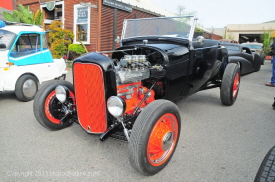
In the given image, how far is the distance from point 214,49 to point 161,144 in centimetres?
262

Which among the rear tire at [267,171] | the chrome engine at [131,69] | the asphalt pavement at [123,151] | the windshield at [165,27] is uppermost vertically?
the windshield at [165,27]

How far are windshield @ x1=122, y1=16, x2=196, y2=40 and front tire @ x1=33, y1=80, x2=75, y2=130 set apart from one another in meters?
1.67

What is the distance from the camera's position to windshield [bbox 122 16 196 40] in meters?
3.40

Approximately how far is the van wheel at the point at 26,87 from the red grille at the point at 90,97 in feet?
8.38

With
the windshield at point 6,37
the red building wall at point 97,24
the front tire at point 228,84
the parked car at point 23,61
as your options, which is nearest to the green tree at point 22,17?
the red building wall at point 97,24

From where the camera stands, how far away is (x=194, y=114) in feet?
13.3

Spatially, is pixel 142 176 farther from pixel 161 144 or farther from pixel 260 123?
pixel 260 123

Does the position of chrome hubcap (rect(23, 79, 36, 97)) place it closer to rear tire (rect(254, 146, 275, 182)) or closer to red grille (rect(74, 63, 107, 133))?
red grille (rect(74, 63, 107, 133))

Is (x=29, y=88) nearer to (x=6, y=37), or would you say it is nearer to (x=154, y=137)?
(x=6, y=37)

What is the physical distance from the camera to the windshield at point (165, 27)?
11.2 ft

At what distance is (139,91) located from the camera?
2695mm

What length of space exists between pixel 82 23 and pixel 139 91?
29.7 ft

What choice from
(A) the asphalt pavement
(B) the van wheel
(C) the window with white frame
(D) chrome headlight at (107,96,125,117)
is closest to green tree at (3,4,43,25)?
(C) the window with white frame

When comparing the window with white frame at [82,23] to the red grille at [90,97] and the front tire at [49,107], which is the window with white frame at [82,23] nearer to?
the front tire at [49,107]
